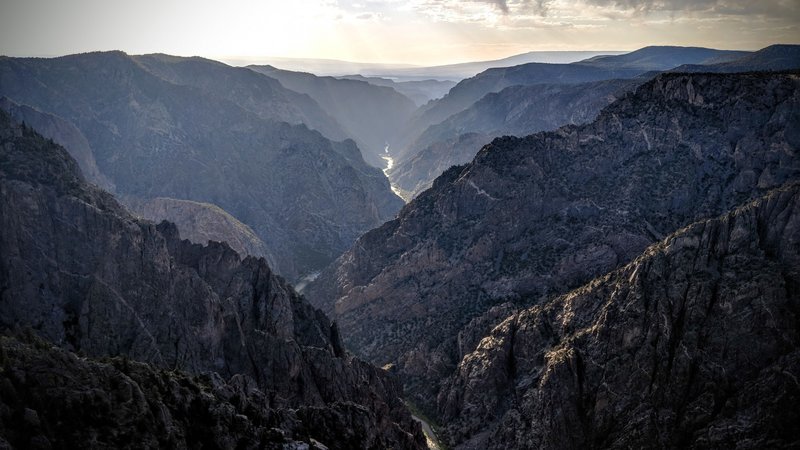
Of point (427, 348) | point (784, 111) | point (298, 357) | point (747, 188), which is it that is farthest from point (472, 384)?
point (784, 111)

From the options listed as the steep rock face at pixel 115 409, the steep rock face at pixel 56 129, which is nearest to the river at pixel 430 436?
the steep rock face at pixel 115 409

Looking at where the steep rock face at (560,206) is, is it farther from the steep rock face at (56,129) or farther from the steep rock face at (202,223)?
the steep rock face at (56,129)

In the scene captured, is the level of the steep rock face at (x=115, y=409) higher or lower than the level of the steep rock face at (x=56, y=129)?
lower

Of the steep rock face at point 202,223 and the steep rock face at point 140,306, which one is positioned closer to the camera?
the steep rock face at point 140,306

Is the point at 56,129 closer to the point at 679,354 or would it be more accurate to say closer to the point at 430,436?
the point at 430,436

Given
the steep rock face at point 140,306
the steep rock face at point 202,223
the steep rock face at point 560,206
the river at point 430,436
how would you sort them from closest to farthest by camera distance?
the steep rock face at point 140,306
the river at point 430,436
the steep rock face at point 560,206
the steep rock face at point 202,223

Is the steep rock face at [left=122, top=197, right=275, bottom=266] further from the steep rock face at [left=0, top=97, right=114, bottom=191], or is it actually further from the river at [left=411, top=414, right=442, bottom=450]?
the river at [left=411, top=414, right=442, bottom=450]
